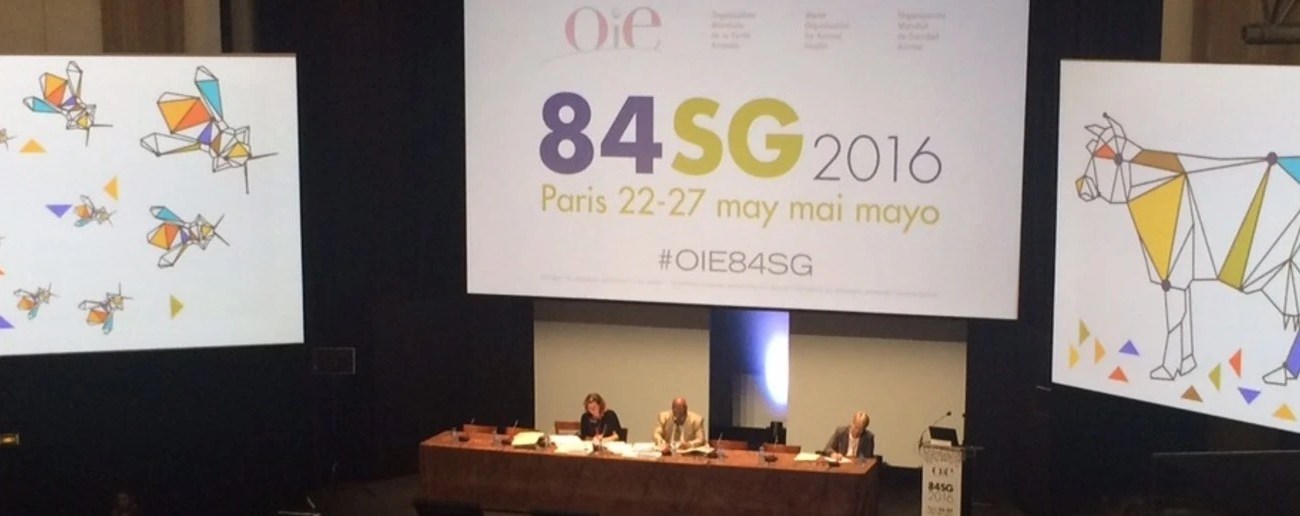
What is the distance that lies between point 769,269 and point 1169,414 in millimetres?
2573

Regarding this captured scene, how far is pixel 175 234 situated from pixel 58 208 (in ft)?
2.10

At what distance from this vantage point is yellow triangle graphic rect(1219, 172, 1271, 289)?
6.66m

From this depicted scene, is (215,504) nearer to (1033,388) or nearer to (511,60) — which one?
(511,60)

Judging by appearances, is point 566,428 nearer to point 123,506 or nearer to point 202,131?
point 123,506

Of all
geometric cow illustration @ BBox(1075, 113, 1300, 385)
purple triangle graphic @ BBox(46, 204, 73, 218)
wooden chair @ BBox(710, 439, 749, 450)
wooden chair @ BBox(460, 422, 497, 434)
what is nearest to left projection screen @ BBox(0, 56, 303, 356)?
purple triangle graphic @ BBox(46, 204, 73, 218)

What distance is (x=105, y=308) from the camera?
27.4 feet

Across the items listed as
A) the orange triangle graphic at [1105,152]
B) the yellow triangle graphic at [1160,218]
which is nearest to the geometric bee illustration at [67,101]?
the orange triangle graphic at [1105,152]

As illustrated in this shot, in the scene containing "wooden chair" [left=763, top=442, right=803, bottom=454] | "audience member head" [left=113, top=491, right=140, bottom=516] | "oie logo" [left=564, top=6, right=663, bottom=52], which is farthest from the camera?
"oie logo" [left=564, top=6, right=663, bottom=52]

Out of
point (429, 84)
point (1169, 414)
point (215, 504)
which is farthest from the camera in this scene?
point (429, 84)

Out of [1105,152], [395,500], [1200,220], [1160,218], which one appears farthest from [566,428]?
[1200,220]

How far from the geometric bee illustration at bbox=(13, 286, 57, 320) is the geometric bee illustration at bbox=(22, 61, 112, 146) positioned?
36.1 inches

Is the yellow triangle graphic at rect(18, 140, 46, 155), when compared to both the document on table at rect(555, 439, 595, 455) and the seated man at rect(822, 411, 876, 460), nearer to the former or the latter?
the document on table at rect(555, 439, 595, 455)

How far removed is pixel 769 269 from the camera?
30.6 feet

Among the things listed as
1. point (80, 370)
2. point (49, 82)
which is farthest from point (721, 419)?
point (49, 82)
